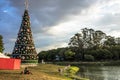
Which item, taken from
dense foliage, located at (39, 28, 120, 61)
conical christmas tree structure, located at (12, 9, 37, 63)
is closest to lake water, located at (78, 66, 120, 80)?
conical christmas tree structure, located at (12, 9, 37, 63)

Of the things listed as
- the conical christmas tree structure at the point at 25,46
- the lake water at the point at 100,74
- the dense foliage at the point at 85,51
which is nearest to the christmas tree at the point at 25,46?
the conical christmas tree structure at the point at 25,46

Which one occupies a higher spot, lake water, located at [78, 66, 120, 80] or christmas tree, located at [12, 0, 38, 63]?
christmas tree, located at [12, 0, 38, 63]

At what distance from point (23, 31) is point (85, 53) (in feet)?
323

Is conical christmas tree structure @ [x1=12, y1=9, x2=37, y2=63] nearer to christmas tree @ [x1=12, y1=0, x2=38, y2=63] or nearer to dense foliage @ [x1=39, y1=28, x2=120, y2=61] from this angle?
christmas tree @ [x1=12, y1=0, x2=38, y2=63]

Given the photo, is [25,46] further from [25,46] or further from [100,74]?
[100,74]

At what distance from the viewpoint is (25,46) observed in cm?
8169

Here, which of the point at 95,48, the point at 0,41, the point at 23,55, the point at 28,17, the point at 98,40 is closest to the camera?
the point at 23,55

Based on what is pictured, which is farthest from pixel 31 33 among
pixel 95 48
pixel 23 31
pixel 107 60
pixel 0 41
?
pixel 95 48

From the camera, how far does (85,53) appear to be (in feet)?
583

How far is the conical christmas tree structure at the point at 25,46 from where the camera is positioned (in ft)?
265

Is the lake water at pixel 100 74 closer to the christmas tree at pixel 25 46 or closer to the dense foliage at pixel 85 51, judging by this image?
the christmas tree at pixel 25 46

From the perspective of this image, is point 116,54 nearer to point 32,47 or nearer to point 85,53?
point 85,53

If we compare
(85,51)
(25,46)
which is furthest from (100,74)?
(85,51)

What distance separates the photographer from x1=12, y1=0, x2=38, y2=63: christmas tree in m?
80.9
